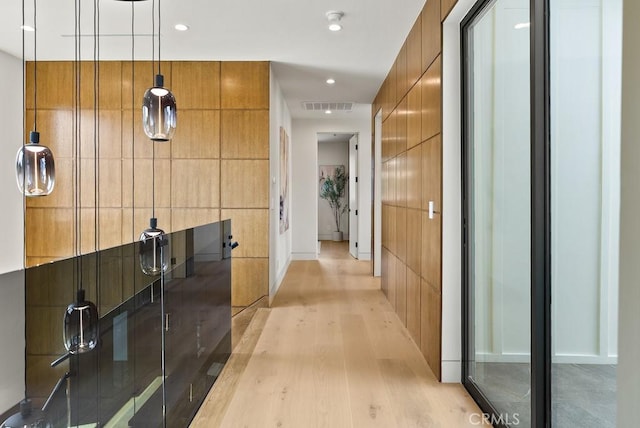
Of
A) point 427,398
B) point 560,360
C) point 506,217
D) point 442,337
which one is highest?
point 506,217

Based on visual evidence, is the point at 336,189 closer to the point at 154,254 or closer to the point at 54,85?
the point at 54,85

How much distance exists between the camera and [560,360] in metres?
1.71

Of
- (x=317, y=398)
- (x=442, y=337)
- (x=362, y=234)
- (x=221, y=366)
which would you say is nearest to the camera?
(x=317, y=398)

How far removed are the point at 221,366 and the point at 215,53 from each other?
310 centimetres

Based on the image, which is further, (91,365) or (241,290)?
(241,290)

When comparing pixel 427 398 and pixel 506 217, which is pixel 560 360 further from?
pixel 427 398

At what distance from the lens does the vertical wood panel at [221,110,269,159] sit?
15.6ft

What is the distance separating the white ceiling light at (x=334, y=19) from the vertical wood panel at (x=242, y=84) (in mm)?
1241

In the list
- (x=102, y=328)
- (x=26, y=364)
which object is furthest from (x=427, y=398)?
(x=26, y=364)

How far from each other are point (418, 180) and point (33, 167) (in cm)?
256

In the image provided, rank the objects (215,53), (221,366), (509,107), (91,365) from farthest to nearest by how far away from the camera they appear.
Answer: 1. (215,53)
2. (221,366)
3. (509,107)
4. (91,365)

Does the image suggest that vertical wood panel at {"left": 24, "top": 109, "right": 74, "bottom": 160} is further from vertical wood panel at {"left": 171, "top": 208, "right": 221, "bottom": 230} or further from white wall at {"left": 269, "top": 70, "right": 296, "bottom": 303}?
white wall at {"left": 269, "top": 70, "right": 296, "bottom": 303}

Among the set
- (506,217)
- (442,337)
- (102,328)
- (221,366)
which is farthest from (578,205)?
(221,366)

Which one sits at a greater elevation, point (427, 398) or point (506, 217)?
point (506, 217)
